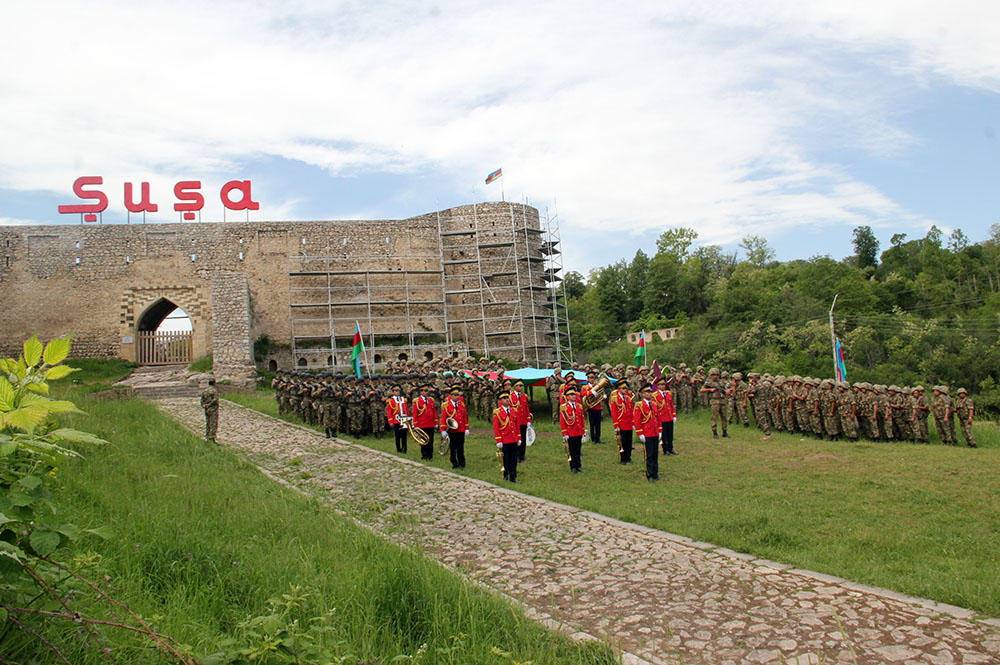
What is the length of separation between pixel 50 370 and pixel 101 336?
110 feet

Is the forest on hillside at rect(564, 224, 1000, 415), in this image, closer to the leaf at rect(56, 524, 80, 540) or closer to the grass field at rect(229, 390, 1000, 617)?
the grass field at rect(229, 390, 1000, 617)

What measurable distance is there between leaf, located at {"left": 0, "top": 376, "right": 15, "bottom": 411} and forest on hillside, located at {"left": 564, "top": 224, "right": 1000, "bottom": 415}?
108ft

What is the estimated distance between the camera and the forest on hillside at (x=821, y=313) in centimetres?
3309

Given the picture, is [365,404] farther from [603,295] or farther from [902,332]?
[603,295]

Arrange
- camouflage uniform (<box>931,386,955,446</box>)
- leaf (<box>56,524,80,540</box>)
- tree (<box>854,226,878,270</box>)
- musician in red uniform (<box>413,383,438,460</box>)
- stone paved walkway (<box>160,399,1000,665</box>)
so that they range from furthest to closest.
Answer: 1. tree (<box>854,226,878,270</box>)
2. camouflage uniform (<box>931,386,955,446</box>)
3. musician in red uniform (<box>413,383,438,460</box>)
4. stone paved walkway (<box>160,399,1000,665</box>)
5. leaf (<box>56,524,80,540</box>)

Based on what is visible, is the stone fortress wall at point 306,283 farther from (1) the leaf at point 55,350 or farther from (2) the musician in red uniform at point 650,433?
(1) the leaf at point 55,350

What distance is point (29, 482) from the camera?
2340 millimetres

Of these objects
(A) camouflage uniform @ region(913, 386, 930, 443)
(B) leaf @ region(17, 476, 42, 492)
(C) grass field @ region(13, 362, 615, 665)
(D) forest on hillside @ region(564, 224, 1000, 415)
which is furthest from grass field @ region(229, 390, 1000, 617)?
(D) forest on hillside @ region(564, 224, 1000, 415)

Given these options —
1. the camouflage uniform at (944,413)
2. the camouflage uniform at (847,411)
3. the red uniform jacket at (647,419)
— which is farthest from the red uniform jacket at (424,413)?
the camouflage uniform at (944,413)

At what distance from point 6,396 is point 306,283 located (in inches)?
1308

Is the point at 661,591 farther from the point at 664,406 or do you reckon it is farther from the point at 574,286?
the point at 574,286

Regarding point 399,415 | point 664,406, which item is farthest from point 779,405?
point 399,415

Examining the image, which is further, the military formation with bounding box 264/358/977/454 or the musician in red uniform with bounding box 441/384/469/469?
the military formation with bounding box 264/358/977/454

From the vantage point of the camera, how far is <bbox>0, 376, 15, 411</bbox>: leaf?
7.18 feet
